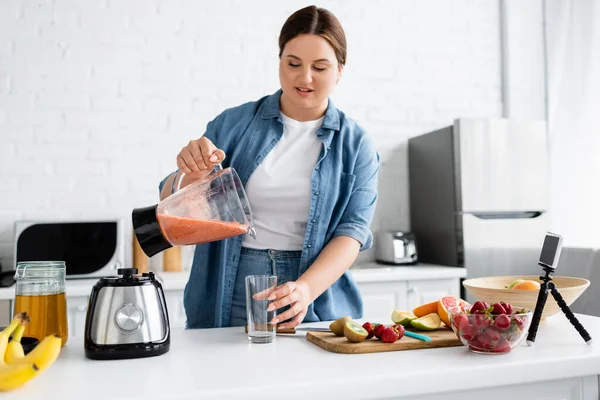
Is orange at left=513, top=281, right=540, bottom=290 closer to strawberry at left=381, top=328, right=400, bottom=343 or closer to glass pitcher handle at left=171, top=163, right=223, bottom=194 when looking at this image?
strawberry at left=381, top=328, right=400, bottom=343

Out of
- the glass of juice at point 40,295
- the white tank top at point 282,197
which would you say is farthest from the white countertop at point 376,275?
the glass of juice at point 40,295

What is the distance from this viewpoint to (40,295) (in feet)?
3.72

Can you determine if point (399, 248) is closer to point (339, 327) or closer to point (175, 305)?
point (175, 305)

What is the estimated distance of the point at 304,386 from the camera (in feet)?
3.09

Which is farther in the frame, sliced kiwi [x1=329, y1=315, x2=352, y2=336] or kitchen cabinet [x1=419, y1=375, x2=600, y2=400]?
sliced kiwi [x1=329, y1=315, x2=352, y2=336]

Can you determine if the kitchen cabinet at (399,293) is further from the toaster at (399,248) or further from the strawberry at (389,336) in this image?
the strawberry at (389,336)

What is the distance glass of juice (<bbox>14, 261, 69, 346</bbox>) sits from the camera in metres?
1.13

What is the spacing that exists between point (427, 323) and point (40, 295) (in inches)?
30.2

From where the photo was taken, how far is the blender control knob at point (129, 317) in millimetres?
1086

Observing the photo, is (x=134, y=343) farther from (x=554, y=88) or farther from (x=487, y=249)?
(x=554, y=88)

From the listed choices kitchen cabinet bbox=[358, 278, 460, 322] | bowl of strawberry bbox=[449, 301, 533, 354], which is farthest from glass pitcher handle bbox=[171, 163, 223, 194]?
kitchen cabinet bbox=[358, 278, 460, 322]

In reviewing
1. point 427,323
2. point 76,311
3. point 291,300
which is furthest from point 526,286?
point 76,311

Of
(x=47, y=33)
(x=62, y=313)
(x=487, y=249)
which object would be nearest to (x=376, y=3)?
(x=487, y=249)

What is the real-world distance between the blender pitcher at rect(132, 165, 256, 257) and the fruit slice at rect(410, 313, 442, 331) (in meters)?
0.41
